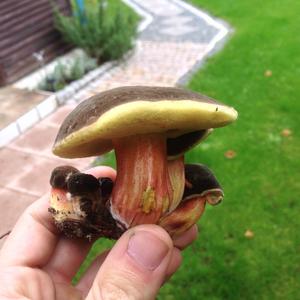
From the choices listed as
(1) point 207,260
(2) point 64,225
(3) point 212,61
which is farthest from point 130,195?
(3) point 212,61

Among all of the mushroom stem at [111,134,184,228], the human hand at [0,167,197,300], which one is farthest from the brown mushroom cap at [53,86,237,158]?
the human hand at [0,167,197,300]

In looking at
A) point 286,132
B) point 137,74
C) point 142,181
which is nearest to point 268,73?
point 286,132

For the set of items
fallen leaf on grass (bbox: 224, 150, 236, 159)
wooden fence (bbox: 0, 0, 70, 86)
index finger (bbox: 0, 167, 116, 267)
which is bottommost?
fallen leaf on grass (bbox: 224, 150, 236, 159)

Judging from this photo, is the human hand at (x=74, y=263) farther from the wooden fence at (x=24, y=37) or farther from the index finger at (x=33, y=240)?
the wooden fence at (x=24, y=37)

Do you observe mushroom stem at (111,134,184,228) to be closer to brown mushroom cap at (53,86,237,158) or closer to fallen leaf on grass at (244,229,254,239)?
brown mushroom cap at (53,86,237,158)

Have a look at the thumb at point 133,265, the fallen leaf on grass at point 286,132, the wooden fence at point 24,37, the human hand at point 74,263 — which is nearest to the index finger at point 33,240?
the human hand at point 74,263
